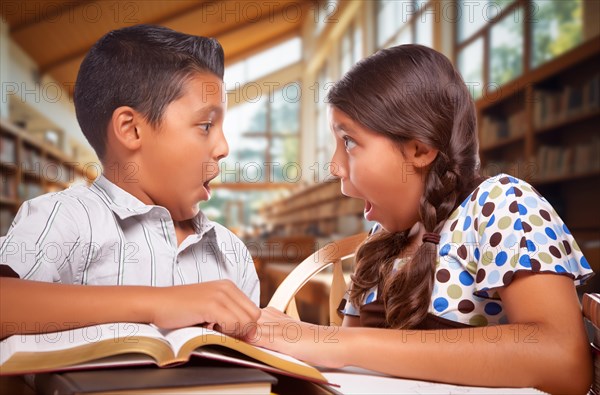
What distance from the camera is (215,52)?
95 cm

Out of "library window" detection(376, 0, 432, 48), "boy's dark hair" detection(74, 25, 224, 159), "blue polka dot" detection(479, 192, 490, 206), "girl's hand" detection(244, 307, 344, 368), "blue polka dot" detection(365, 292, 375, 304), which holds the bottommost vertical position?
"girl's hand" detection(244, 307, 344, 368)

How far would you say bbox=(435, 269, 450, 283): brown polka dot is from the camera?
2.99ft

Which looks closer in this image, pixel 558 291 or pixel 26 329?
pixel 26 329

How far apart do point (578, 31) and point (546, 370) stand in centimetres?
439

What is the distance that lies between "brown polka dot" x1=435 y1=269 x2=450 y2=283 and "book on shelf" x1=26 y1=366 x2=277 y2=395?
48 cm

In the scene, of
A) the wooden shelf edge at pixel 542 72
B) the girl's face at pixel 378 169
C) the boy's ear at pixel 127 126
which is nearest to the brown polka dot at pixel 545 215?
the girl's face at pixel 378 169

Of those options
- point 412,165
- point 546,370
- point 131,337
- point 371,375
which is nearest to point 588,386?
point 546,370

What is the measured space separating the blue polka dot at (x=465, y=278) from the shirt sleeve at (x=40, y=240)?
54 centimetres

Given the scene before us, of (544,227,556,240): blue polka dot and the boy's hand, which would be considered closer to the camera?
the boy's hand

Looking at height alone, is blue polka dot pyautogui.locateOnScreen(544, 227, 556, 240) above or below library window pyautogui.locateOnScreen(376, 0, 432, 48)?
below

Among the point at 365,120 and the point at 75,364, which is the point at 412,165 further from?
the point at 75,364

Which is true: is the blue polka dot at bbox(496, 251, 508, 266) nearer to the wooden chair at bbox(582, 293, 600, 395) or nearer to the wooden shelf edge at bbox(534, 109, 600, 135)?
the wooden chair at bbox(582, 293, 600, 395)

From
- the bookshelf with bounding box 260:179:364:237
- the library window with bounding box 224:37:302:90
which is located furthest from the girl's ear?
the library window with bounding box 224:37:302:90

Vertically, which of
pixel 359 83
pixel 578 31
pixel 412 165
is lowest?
pixel 412 165
